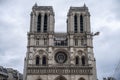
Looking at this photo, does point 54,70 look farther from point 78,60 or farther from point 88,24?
point 88,24

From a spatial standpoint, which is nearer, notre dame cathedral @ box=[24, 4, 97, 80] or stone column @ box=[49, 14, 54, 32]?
notre dame cathedral @ box=[24, 4, 97, 80]

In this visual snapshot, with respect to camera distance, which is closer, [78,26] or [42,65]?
[42,65]

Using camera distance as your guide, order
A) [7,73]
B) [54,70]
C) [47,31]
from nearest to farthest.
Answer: [54,70] < [47,31] < [7,73]

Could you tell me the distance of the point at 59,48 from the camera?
7056 cm

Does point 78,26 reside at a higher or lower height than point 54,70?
higher

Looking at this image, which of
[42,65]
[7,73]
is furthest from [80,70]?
[7,73]

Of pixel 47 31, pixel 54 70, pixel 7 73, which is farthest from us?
pixel 7 73

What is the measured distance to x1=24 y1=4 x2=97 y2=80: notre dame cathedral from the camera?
67.1m

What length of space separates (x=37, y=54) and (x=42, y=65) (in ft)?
10.6

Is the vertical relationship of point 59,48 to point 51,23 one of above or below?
below

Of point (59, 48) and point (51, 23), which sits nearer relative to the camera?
point (59, 48)

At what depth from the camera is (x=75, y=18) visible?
74.1 metres

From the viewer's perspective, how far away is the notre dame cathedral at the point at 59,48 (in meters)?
67.1

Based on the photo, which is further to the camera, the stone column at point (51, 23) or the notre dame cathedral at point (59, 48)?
the stone column at point (51, 23)
